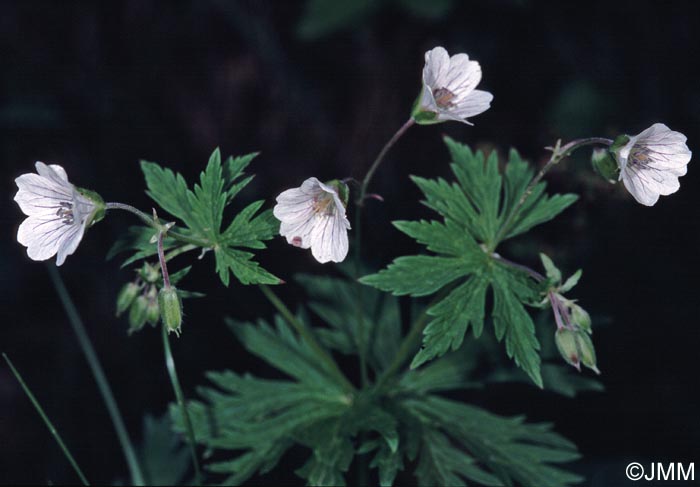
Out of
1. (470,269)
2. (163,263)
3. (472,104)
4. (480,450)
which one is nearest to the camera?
(163,263)

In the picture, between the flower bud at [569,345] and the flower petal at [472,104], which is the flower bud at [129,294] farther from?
the flower bud at [569,345]

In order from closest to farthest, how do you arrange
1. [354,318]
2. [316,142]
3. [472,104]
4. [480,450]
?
1. [472,104]
2. [480,450]
3. [354,318]
4. [316,142]

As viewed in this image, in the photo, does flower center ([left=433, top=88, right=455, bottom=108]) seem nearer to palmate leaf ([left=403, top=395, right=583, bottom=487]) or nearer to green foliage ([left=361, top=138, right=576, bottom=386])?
green foliage ([left=361, top=138, right=576, bottom=386])

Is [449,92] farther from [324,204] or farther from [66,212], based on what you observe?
[66,212]

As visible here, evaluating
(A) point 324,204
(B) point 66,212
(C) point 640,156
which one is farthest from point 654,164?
(B) point 66,212

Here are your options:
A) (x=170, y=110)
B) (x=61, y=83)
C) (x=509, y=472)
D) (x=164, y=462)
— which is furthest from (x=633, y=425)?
(x=61, y=83)

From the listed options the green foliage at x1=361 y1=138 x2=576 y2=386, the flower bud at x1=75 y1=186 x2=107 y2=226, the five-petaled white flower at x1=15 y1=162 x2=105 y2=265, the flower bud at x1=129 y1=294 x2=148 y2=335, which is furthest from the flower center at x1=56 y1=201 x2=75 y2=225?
the green foliage at x1=361 y1=138 x2=576 y2=386

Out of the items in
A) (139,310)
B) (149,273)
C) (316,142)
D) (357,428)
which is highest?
(316,142)
